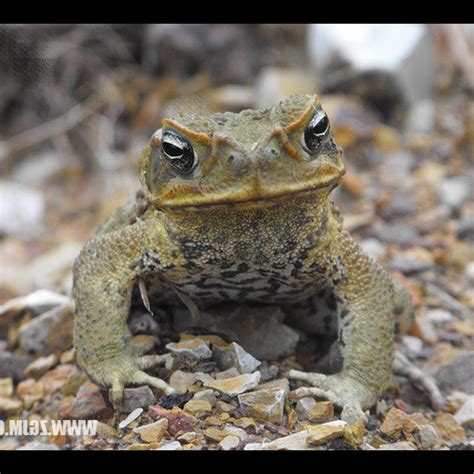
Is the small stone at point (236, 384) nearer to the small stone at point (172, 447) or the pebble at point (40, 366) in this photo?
the small stone at point (172, 447)

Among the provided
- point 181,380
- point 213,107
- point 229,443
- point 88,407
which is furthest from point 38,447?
point 213,107

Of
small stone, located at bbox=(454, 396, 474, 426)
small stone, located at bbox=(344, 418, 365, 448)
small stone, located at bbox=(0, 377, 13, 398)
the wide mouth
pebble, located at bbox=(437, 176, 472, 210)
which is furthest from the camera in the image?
pebble, located at bbox=(437, 176, 472, 210)

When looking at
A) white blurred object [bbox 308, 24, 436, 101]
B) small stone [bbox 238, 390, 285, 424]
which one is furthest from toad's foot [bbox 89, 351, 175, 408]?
white blurred object [bbox 308, 24, 436, 101]

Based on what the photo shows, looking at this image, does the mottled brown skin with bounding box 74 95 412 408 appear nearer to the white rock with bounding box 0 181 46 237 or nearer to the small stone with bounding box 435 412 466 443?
the small stone with bounding box 435 412 466 443

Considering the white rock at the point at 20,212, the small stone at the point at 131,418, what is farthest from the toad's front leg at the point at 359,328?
the white rock at the point at 20,212
